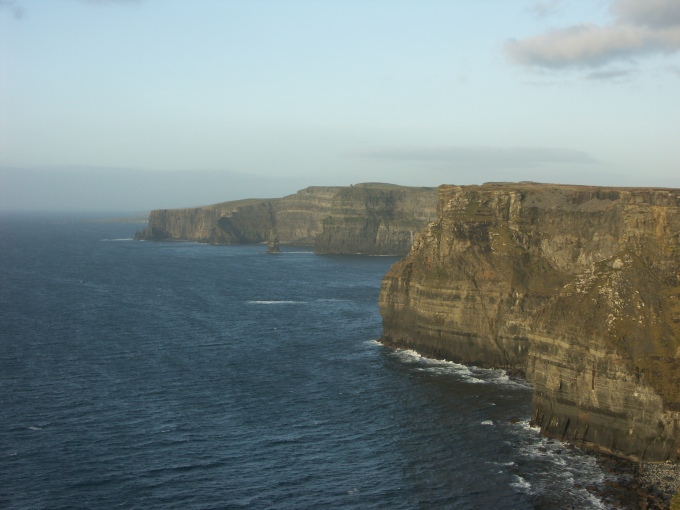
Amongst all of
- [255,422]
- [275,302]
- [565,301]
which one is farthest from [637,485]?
[275,302]

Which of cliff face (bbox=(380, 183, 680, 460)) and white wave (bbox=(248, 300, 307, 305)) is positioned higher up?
cliff face (bbox=(380, 183, 680, 460))

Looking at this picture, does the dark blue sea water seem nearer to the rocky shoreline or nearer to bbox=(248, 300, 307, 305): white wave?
the rocky shoreline

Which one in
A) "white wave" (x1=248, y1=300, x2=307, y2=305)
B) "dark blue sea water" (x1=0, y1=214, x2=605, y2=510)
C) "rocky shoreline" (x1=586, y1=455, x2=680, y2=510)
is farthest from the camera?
"white wave" (x1=248, y1=300, x2=307, y2=305)

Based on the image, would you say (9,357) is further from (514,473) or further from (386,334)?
(514,473)

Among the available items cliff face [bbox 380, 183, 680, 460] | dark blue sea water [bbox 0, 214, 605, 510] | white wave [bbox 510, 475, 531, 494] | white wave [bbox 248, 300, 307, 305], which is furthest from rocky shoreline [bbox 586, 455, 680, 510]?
white wave [bbox 248, 300, 307, 305]

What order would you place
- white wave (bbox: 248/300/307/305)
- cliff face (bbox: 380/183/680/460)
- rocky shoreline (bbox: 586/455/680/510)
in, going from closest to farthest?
1. rocky shoreline (bbox: 586/455/680/510)
2. cliff face (bbox: 380/183/680/460)
3. white wave (bbox: 248/300/307/305)

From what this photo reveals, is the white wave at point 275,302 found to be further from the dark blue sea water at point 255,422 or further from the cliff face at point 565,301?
the cliff face at point 565,301

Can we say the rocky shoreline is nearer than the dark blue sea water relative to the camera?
Yes

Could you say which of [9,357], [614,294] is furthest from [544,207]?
[9,357]
